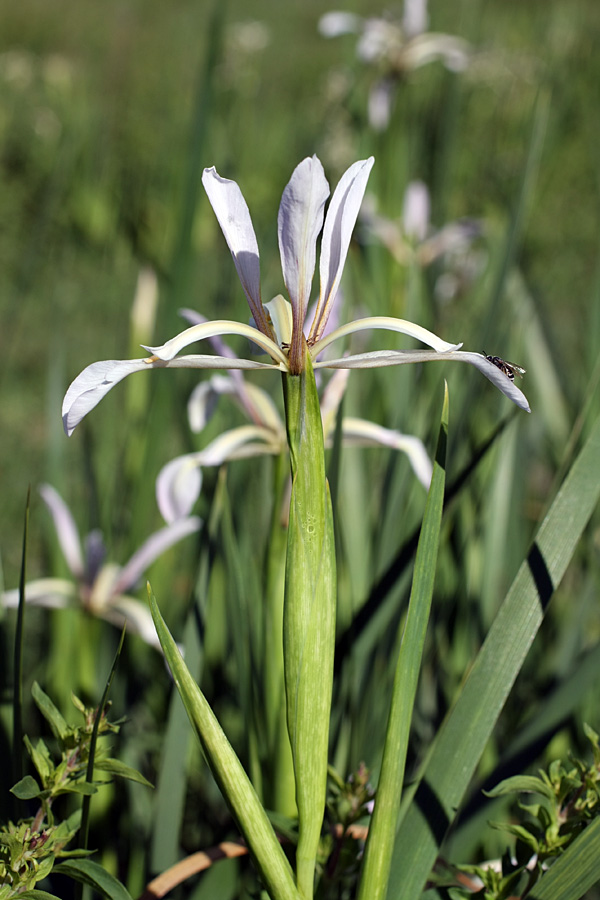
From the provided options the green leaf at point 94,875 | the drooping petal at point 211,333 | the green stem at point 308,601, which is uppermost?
the drooping petal at point 211,333

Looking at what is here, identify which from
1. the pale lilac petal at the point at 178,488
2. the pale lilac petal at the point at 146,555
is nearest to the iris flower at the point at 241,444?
the pale lilac petal at the point at 178,488

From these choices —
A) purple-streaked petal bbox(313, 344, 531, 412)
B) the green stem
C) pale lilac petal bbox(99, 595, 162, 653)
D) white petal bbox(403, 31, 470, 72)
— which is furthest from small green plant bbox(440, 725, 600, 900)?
white petal bbox(403, 31, 470, 72)

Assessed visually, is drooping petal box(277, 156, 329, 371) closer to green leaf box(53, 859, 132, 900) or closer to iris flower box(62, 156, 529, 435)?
iris flower box(62, 156, 529, 435)

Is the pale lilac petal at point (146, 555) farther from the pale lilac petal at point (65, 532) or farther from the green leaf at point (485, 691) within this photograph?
the green leaf at point (485, 691)

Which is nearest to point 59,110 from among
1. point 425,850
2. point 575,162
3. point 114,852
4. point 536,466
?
point 575,162

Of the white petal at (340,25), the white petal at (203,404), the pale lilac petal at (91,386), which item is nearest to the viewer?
the pale lilac petal at (91,386)

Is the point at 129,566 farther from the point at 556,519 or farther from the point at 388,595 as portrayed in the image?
the point at 556,519
